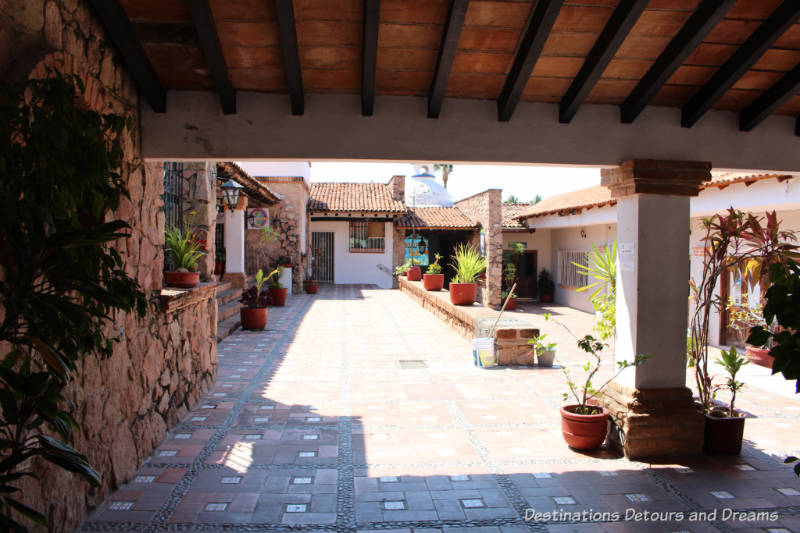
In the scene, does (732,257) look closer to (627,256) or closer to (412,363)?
(627,256)

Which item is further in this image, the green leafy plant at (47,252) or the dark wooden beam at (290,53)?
the dark wooden beam at (290,53)

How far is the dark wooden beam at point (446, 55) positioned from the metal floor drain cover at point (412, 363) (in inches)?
168

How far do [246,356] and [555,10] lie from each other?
6.34 m

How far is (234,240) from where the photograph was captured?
40.8ft

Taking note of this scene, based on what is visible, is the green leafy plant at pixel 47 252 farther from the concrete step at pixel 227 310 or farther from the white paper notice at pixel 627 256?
the concrete step at pixel 227 310

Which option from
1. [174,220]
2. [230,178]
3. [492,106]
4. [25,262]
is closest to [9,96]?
[25,262]

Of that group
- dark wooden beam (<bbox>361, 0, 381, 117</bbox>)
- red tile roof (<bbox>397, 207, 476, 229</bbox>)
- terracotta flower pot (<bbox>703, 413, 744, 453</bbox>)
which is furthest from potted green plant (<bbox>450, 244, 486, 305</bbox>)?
red tile roof (<bbox>397, 207, 476, 229</bbox>)

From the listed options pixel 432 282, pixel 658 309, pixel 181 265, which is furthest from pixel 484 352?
pixel 432 282

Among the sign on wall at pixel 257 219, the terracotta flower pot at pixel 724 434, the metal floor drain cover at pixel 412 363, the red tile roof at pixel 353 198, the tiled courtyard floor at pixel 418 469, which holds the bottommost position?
the tiled courtyard floor at pixel 418 469

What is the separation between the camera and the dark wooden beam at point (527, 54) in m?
3.25

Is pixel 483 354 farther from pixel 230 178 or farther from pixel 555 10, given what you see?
pixel 230 178

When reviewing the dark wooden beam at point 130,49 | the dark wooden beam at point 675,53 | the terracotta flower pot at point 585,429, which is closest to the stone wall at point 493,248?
the terracotta flower pot at point 585,429

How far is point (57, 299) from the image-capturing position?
1.62 m

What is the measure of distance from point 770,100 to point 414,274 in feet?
44.9
